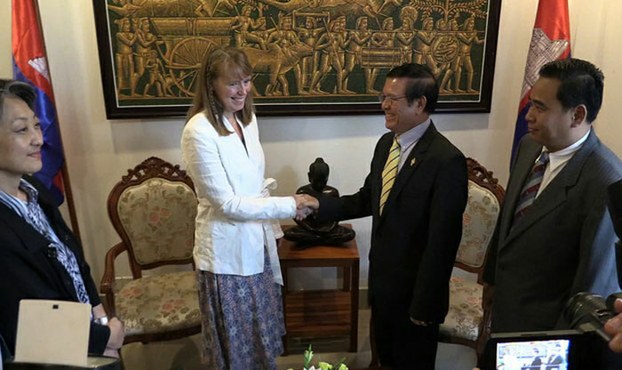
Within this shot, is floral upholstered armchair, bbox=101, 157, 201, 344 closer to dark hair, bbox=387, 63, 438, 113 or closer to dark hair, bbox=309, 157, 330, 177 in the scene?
dark hair, bbox=309, 157, 330, 177

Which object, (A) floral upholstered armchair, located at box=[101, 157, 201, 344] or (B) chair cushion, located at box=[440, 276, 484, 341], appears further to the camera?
(A) floral upholstered armchair, located at box=[101, 157, 201, 344]

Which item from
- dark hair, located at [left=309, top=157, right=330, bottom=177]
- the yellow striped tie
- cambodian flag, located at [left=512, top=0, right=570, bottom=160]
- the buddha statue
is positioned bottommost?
the buddha statue

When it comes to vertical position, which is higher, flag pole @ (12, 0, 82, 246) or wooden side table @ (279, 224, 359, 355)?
flag pole @ (12, 0, 82, 246)

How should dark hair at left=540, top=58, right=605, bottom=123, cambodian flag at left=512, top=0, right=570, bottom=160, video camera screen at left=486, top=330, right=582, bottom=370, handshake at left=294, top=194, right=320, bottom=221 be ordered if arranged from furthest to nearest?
1. cambodian flag at left=512, top=0, right=570, bottom=160
2. handshake at left=294, top=194, right=320, bottom=221
3. dark hair at left=540, top=58, right=605, bottom=123
4. video camera screen at left=486, top=330, right=582, bottom=370

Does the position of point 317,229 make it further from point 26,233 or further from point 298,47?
point 26,233

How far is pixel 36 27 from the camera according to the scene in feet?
7.69

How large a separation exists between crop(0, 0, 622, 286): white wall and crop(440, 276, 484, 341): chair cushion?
0.72m

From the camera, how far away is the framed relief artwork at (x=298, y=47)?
8.23 feet

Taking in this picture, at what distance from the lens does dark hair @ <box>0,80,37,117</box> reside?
4.14 feet

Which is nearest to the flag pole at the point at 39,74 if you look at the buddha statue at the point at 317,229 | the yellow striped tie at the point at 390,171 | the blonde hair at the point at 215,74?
the blonde hair at the point at 215,74

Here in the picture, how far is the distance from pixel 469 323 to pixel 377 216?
76 cm

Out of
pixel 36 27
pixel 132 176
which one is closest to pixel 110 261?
pixel 132 176

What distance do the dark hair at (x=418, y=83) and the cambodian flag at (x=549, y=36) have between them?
1.02 meters

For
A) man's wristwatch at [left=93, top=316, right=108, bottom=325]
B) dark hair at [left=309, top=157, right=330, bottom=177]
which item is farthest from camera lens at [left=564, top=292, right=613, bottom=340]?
dark hair at [left=309, top=157, right=330, bottom=177]
